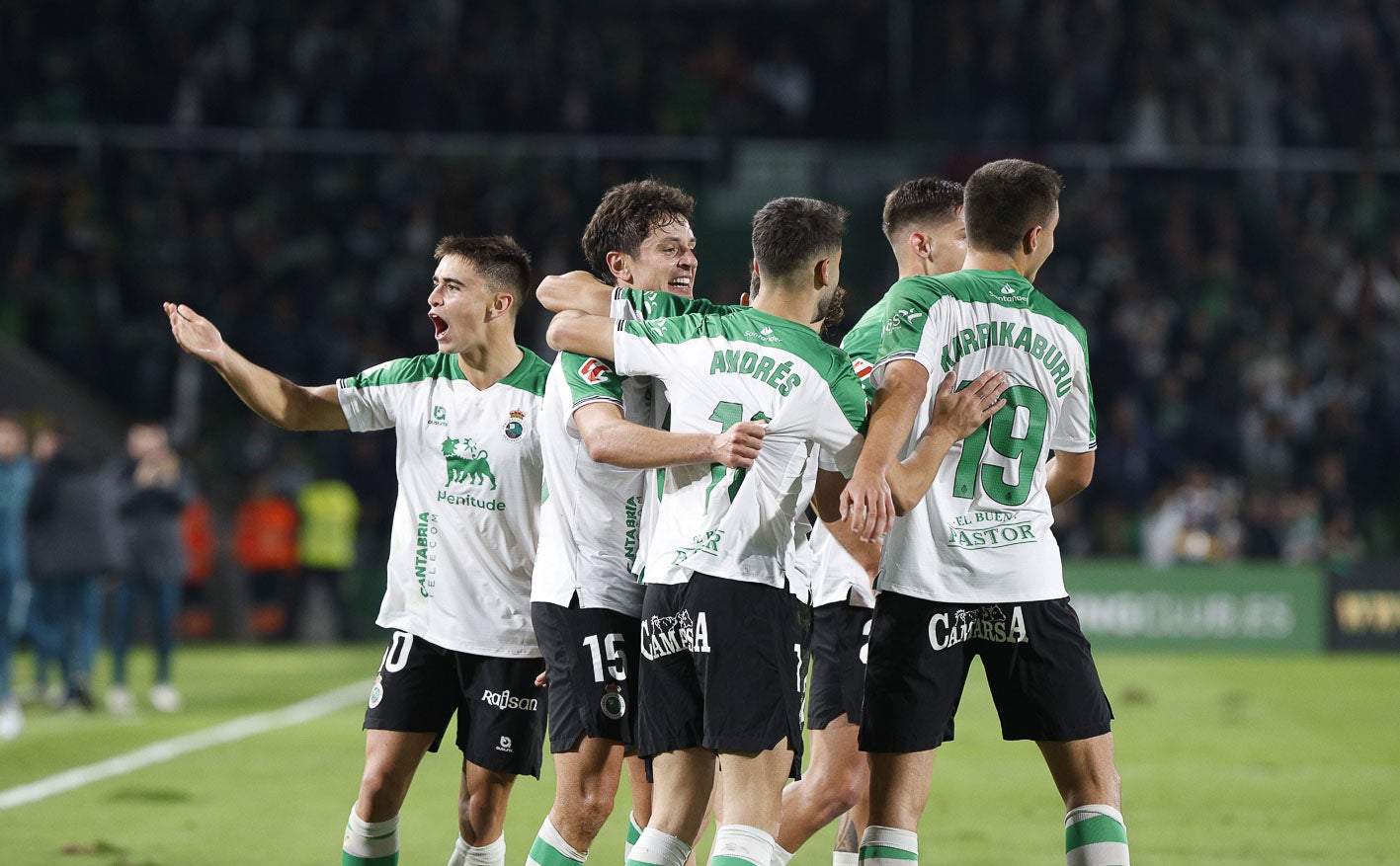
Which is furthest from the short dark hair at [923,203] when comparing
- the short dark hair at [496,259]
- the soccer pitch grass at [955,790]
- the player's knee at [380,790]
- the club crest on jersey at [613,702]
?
the soccer pitch grass at [955,790]

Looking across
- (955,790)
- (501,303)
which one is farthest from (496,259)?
(955,790)

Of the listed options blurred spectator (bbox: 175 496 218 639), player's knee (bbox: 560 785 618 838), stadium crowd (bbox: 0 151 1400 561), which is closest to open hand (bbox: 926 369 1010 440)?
player's knee (bbox: 560 785 618 838)

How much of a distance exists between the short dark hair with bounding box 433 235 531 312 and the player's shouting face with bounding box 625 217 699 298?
2.40 feet

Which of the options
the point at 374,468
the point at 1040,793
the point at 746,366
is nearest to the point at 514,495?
the point at 746,366

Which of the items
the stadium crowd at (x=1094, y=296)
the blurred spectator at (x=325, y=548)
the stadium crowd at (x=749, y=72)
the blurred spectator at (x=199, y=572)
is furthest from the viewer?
the stadium crowd at (x=749, y=72)

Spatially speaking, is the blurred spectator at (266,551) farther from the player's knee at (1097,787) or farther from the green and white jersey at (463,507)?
the player's knee at (1097,787)

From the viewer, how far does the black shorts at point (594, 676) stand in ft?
16.5

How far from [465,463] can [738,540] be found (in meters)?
1.49

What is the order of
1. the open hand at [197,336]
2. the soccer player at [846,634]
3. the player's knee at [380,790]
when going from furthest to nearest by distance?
the soccer player at [846,634], the player's knee at [380,790], the open hand at [197,336]

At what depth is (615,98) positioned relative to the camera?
79.0ft

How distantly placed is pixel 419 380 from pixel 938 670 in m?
2.11

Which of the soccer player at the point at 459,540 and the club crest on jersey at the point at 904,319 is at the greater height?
the club crest on jersey at the point at 904,319

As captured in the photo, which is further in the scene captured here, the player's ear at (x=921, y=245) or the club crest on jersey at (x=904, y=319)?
the player's ear at (x=921, y=245)

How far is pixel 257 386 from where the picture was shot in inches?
212
